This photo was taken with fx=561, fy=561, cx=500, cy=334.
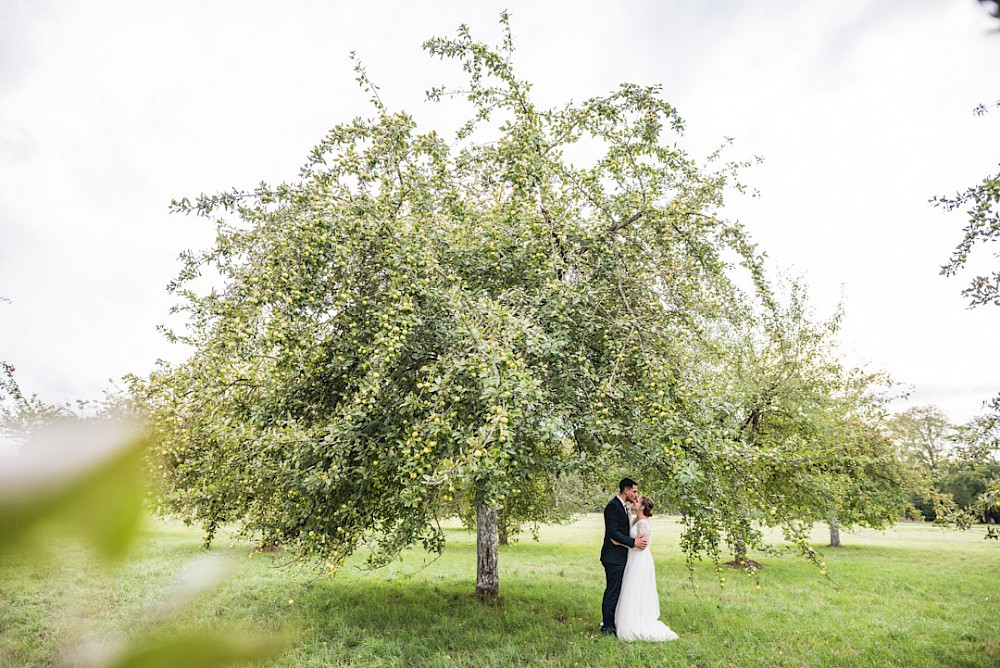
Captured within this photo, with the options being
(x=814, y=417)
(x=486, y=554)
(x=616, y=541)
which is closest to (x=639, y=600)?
(x=616, y=541)

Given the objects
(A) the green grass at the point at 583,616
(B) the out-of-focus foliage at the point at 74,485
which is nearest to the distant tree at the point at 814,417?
(A) the green grass at the point at 583,616

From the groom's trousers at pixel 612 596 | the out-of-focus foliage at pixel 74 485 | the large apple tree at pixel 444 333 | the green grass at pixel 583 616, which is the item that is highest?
the large apple tree at pixel 444 333

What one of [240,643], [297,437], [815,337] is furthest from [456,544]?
[240,643]

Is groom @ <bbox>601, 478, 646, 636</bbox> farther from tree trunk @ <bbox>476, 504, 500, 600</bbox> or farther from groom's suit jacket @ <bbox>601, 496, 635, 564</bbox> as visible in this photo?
tree trunk @ <bbox>476, 504, 500, 600</bbox>

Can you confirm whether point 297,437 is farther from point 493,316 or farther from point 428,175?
point 428,175

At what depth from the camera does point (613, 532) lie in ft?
29.2

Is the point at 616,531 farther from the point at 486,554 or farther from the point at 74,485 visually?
the point at 74,485

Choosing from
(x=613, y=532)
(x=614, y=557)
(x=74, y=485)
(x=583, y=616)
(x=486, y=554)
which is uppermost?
(x=74, y=485)

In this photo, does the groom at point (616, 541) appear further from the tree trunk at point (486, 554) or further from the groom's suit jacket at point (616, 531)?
the tree trunk at point (486, 554)

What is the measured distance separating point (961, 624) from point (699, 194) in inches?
363

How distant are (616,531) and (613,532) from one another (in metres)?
0.05

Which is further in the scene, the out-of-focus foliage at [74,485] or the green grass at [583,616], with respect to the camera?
the green grass at [583,616]

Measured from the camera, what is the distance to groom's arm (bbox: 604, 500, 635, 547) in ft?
28.8

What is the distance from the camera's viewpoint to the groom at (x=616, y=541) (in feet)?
28.8
